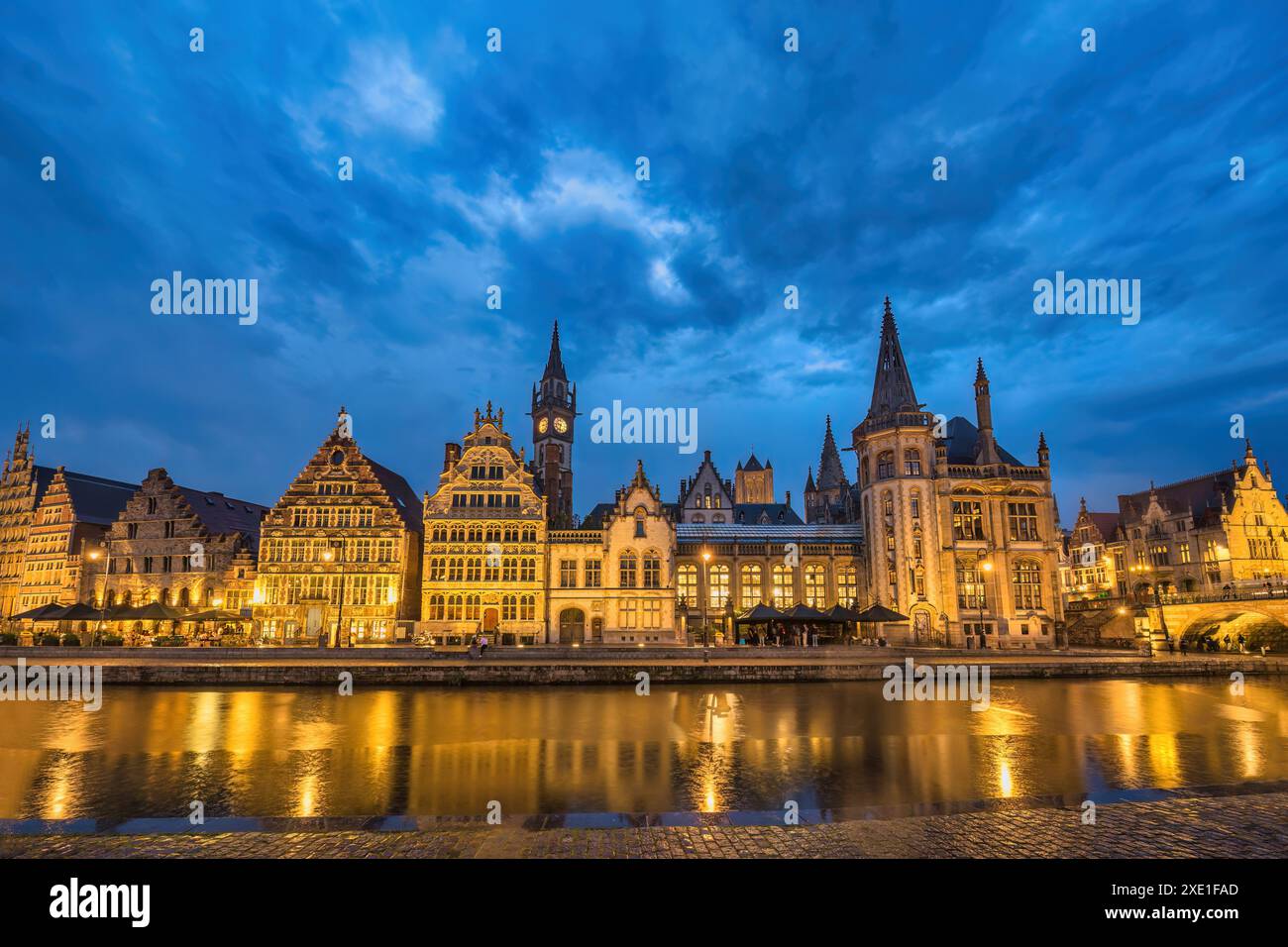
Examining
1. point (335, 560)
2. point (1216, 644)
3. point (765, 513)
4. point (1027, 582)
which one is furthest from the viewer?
point (765, 513)

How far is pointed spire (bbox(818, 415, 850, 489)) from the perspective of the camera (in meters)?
91.9

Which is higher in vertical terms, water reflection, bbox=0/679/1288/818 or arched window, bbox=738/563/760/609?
arched window, bbox=738/563/760/609

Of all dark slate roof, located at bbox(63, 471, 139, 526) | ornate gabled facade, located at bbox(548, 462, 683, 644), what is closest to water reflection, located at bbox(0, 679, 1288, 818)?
Answer: ornate gabled facade, located at bbox(548, 462, 683, 644)

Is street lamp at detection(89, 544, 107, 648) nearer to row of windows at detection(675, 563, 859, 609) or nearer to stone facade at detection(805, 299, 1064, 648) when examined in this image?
row of windows at detection(675, 563, 859, 609)

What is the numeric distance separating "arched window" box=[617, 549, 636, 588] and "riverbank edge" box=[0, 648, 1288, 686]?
1443 centimetres

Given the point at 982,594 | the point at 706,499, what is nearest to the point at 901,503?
the point at 982,594

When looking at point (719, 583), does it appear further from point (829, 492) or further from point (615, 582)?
point (829, 492)

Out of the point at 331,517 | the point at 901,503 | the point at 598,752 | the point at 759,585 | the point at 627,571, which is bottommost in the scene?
the point at 598,752

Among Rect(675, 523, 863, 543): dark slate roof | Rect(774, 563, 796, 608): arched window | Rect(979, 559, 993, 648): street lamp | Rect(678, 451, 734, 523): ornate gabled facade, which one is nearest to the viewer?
Rect(979, 559, 993, 648): street lamp

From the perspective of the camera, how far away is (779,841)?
23.5ft

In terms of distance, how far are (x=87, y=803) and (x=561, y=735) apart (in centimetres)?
1013

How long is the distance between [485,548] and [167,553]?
26.8m

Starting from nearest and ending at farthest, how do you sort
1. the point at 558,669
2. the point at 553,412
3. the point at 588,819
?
the point at 588,819, the point at 558,669, the point at 553,412
